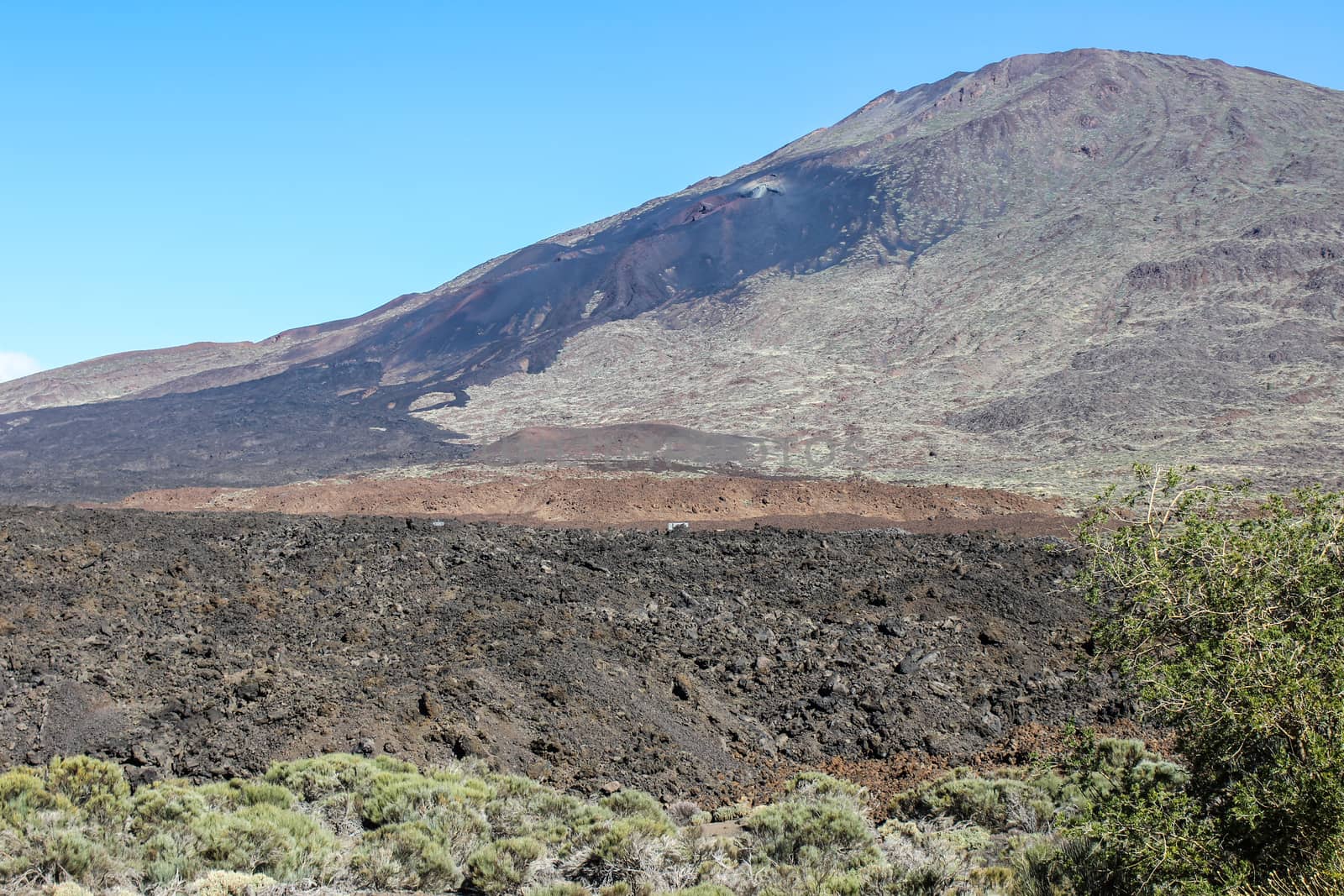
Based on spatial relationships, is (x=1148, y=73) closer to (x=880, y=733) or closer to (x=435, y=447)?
(x=435, y=447)

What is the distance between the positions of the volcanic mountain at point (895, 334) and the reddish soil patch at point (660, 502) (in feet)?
13.8

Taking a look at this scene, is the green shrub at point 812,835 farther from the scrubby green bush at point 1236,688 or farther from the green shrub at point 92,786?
the green shrub at point 92,786

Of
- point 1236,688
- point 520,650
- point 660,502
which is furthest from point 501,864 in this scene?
point 660,502

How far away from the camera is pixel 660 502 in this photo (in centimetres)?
2548

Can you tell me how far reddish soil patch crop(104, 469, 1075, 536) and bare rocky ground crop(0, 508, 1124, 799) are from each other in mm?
6761

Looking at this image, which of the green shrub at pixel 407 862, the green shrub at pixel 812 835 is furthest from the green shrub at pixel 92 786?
the green shrub at pixel 812 835

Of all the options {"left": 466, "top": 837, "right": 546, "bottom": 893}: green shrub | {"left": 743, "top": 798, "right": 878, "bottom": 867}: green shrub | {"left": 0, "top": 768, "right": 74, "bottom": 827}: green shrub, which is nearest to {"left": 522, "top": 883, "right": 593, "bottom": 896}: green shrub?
{"left": 466, "top": 837, "right": 546, "bottom": 893}: green shrub

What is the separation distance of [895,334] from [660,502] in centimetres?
3125

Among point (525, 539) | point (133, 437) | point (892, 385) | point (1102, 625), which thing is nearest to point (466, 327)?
point (133, 437)

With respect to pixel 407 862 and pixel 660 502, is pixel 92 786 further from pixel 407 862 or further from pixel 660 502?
pixel 660 502

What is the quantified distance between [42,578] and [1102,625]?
12164 millimetres

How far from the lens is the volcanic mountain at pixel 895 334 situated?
38.5 metres

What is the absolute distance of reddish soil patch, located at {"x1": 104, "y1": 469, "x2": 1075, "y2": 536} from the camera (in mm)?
22938

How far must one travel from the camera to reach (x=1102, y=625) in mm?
5719
